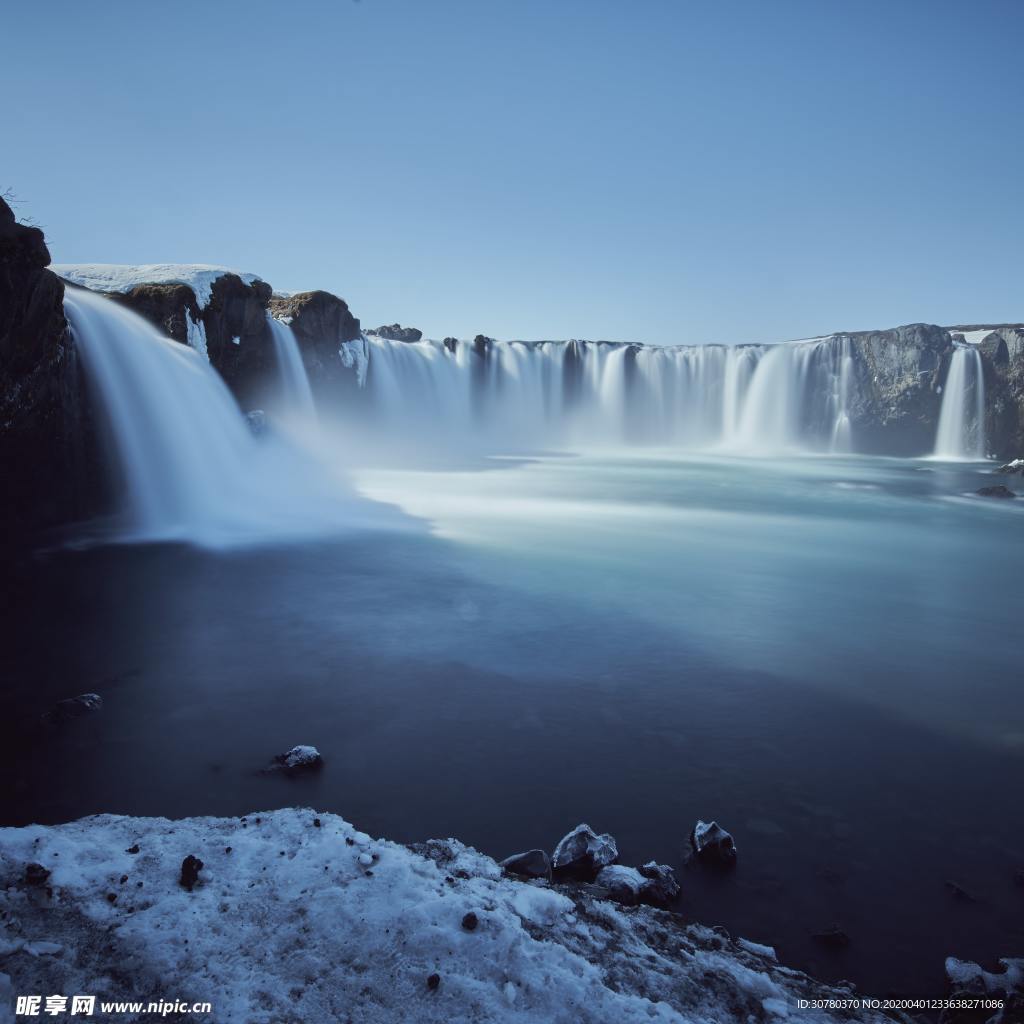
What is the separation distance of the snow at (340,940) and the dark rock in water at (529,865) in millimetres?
394

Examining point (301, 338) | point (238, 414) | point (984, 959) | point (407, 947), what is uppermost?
point (301, 338)

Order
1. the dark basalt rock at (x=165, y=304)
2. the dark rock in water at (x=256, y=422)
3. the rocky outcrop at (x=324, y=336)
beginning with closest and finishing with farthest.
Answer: the dark basalt rock at (x=165, y=304) < the dark rock in water at (x=256, y=422) < the rocky outcrop at (x=324, y=336)

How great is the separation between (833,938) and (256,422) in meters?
22.1

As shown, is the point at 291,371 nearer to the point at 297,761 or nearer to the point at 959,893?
the point at 297,761

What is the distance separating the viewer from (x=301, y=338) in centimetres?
2833

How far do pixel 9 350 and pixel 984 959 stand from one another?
45.9ft

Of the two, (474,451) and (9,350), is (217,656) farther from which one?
(474,451)

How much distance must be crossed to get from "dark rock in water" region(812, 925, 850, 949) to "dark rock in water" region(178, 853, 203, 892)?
11.2 feet

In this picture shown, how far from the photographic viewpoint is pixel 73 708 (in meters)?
5.80

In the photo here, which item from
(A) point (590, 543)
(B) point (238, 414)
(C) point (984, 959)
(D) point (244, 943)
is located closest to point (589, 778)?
(C) point (984, 959)

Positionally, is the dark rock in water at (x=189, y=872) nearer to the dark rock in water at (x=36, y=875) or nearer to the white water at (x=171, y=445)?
the dark rock in water at (x=36, y=875)

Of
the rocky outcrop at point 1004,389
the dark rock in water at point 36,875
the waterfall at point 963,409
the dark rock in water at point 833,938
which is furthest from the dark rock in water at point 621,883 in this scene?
the waterfall at point 963,409

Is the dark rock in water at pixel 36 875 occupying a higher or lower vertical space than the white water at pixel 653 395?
lower

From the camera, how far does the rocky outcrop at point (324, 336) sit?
28422mm
